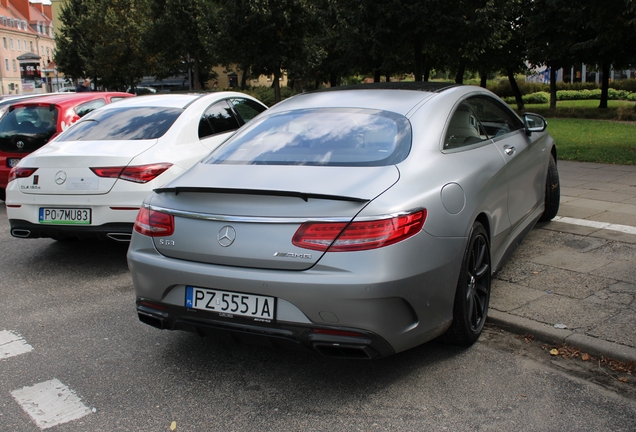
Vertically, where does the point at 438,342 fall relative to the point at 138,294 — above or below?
below

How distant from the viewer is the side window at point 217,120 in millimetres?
6941

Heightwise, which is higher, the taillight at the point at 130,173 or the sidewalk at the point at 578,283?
the taillight at the point at 130,173

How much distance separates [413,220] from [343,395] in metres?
1.00

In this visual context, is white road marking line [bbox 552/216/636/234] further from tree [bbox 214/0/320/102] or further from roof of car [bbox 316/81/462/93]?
tree [bbox 214/0/320/102]

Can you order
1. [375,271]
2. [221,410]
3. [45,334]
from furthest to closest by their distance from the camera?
[45,334]
[221,410]
[375,271]

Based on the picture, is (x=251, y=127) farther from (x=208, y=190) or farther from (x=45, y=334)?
(x=45, y=334)

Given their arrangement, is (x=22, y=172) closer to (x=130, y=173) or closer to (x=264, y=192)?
(x=130, y=173)

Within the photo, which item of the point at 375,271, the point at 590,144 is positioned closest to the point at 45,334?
the point at 375,271

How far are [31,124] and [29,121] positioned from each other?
0.08m

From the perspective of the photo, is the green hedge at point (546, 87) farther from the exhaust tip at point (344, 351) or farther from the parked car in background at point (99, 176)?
the exhaust tip at point (344, 351)

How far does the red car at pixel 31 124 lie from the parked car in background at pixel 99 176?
2.78 metres

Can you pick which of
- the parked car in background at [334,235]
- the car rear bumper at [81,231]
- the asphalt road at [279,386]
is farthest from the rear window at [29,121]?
the parked car in background at [334,235]

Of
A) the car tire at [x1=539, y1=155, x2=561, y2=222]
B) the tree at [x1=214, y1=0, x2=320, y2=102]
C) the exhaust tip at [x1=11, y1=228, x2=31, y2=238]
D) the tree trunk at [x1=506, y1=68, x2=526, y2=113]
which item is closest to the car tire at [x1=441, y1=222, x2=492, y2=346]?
the car tire at [x1=539, y1=155, x2=561, y2=222]

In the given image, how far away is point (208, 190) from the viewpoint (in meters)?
3.48
